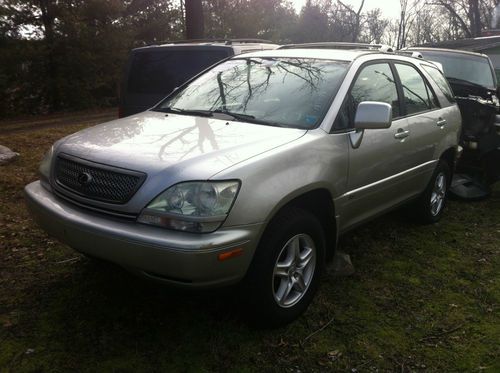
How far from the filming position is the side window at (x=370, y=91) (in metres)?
3.54

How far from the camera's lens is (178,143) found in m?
3.03

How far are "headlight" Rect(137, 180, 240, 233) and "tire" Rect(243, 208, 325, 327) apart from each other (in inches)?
15.3

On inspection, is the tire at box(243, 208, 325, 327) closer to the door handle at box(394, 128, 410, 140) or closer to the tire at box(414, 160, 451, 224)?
the door handle at box(394, 128, 410, 140)

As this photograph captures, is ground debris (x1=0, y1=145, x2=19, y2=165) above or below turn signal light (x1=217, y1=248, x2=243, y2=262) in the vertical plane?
below

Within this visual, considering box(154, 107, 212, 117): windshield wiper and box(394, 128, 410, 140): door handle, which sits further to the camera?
box(394, 128, 410, 140): door handle

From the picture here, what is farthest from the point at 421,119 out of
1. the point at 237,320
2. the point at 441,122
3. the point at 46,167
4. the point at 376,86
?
the point at 46,167

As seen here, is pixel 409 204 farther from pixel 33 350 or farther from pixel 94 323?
pixel 33 350

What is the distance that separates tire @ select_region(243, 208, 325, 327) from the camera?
2836 millimetres

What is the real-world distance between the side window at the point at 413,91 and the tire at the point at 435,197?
2.31 feet

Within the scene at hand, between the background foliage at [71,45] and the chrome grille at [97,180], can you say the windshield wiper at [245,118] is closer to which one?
the chrome grille at [97,180]

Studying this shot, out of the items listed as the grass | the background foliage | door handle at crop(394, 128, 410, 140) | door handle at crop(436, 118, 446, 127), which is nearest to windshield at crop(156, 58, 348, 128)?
door handle at crop(394, 128, 410, 140)

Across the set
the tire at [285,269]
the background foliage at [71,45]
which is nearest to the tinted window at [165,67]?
the tire at [285,269]

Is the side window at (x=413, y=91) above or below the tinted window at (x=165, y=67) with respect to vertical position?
below

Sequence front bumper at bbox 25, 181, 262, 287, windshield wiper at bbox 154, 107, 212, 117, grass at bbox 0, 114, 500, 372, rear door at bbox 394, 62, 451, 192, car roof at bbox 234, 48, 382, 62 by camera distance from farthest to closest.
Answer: rear door at bbox 394, 62, 451, 192, car roof at bbox 234, 48, 382, 62, windshield wiper at bbox 154, 107, 212, 117, grass at bbox 0, 114, 500, 372, front bumper at bbox 25, 181, 262, 287
